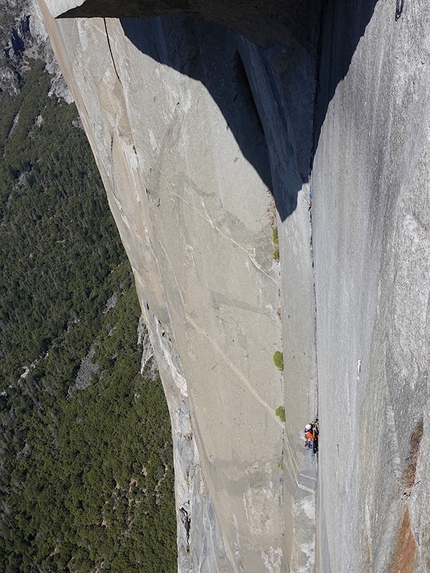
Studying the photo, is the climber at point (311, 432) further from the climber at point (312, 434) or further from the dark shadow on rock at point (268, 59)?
the dark shadow on rock at point (268, 59)

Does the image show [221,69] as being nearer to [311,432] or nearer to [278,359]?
[278,359]

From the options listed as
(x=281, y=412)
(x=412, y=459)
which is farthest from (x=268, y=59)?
(x=281, y=412)

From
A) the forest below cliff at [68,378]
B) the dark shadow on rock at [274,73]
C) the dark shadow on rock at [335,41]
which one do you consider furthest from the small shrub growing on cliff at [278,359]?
the forest below cliff at [68,378]

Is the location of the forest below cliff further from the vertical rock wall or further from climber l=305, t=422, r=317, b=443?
climber l=305, t=422, r=317, b=443

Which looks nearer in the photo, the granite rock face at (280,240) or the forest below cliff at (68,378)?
the granite rock face at (280,240)

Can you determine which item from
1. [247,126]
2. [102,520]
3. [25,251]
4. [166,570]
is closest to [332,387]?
[247,126]

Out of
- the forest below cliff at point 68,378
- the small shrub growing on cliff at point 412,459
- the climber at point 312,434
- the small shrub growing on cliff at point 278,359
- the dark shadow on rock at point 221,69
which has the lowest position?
the small shrub growing on cliff at point 412,459

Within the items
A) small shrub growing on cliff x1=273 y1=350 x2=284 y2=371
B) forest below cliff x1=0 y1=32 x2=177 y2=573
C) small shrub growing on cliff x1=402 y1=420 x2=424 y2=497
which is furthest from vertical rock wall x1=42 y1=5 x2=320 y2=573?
forest below cliff x1=0 y1=32 x2=177 y2=573
